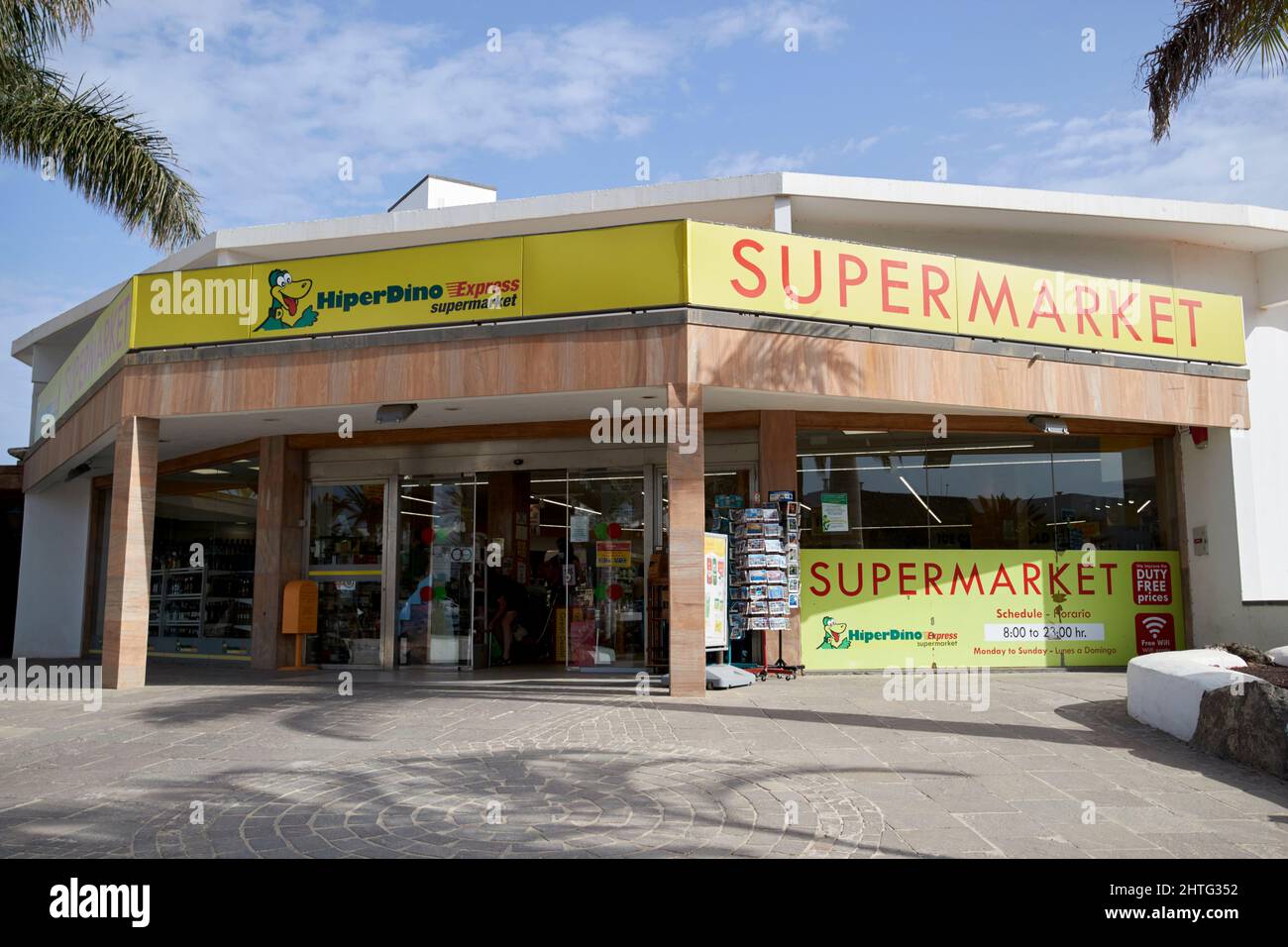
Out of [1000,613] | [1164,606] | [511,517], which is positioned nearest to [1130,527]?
[1164,606]

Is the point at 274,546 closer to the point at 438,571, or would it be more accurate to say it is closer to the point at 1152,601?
the point at 438,571

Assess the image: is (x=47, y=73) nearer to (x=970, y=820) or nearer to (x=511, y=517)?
(x=511, y=517)

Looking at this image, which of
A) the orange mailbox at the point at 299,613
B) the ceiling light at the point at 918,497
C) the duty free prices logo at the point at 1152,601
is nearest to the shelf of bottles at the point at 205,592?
the orange mailbox at the point at 299,613

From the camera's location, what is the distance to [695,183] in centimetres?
1352

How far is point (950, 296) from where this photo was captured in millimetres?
11656

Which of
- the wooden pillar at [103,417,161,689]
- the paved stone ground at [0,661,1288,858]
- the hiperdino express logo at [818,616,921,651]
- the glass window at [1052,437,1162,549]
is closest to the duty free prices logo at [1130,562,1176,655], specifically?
the glass window at [1052,437,1162,549]

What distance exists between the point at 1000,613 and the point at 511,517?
7.30 m

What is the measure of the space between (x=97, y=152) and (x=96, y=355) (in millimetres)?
2706

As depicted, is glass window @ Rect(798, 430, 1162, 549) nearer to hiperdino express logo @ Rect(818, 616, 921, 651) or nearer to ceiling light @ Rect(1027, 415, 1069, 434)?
ceiling light @ Rect(1027, 415, 1069, 434)

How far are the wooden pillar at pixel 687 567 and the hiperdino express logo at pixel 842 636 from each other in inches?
132

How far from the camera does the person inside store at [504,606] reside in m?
14.6

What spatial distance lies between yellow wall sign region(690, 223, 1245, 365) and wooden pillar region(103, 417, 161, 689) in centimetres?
699

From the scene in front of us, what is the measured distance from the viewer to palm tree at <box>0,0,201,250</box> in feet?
41.2

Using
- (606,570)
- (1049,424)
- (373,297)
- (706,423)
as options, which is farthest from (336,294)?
(1049,424)
